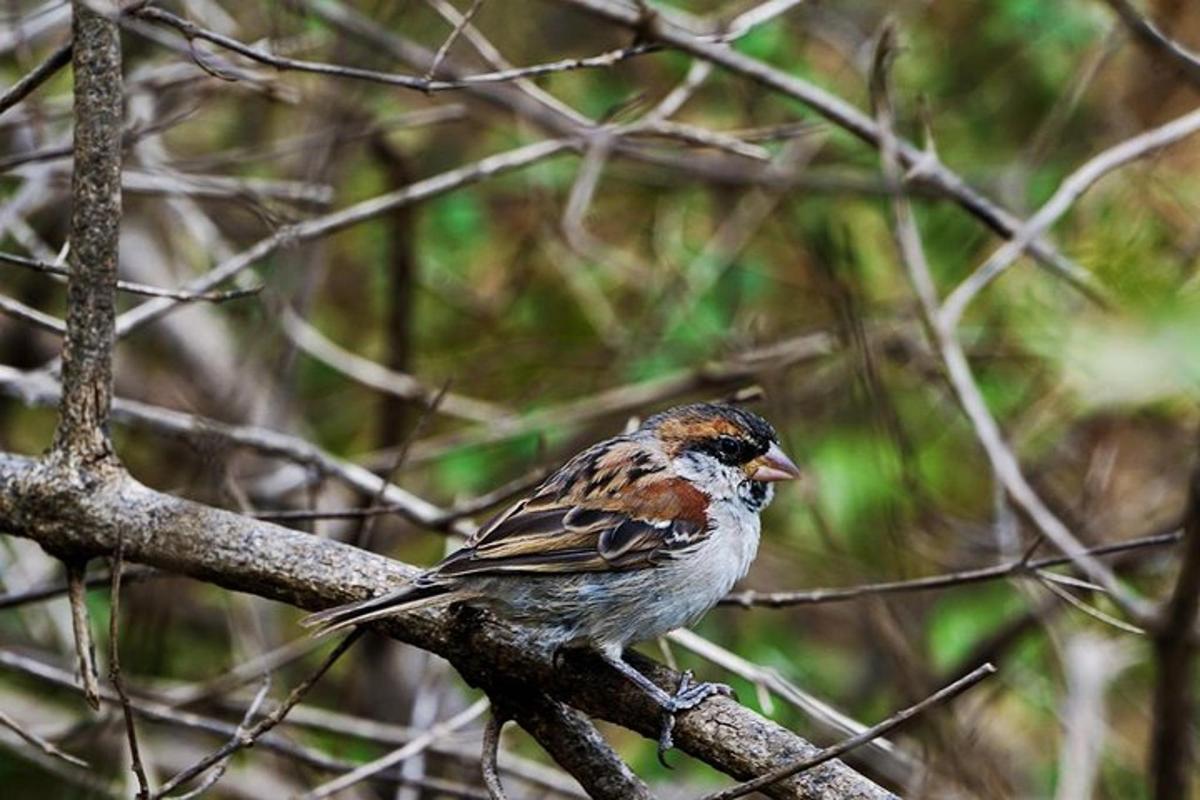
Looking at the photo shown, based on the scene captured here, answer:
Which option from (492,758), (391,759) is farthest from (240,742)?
(391,759)

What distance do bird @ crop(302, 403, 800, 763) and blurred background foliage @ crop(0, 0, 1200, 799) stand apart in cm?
93

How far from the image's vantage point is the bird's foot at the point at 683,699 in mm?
3146

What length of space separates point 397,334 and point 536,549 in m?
2.75

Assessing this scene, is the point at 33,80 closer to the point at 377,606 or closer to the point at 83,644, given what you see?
the point at 83,644

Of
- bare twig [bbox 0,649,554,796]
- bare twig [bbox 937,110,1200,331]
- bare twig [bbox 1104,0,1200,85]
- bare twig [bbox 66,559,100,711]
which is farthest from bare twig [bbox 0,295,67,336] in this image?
bare twig [bbox 937,110,1200,331]

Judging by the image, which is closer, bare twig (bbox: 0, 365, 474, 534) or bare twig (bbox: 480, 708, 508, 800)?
bare twig (bbox: 480, 708, 508, 800)

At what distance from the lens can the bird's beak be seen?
4.48m

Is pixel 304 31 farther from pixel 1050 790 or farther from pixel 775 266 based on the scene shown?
pixel 1050 790

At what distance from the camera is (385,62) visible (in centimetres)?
664

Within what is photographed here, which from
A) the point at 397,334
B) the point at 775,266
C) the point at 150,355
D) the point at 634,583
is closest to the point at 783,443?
the point at 397,334

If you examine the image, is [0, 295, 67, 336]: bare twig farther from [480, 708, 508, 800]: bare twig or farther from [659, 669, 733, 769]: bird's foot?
[659, 669, 733, 769]: bird's foot

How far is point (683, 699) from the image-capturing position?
3.21 metres

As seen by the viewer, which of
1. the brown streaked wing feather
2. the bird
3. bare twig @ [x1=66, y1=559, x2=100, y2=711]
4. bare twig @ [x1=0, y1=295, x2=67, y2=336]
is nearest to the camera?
bare twig @ [x1=66, y1=559, x2=100, y2=711]

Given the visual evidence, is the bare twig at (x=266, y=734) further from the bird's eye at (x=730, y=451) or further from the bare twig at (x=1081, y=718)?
the bare twig at (x=1081, y=718)
